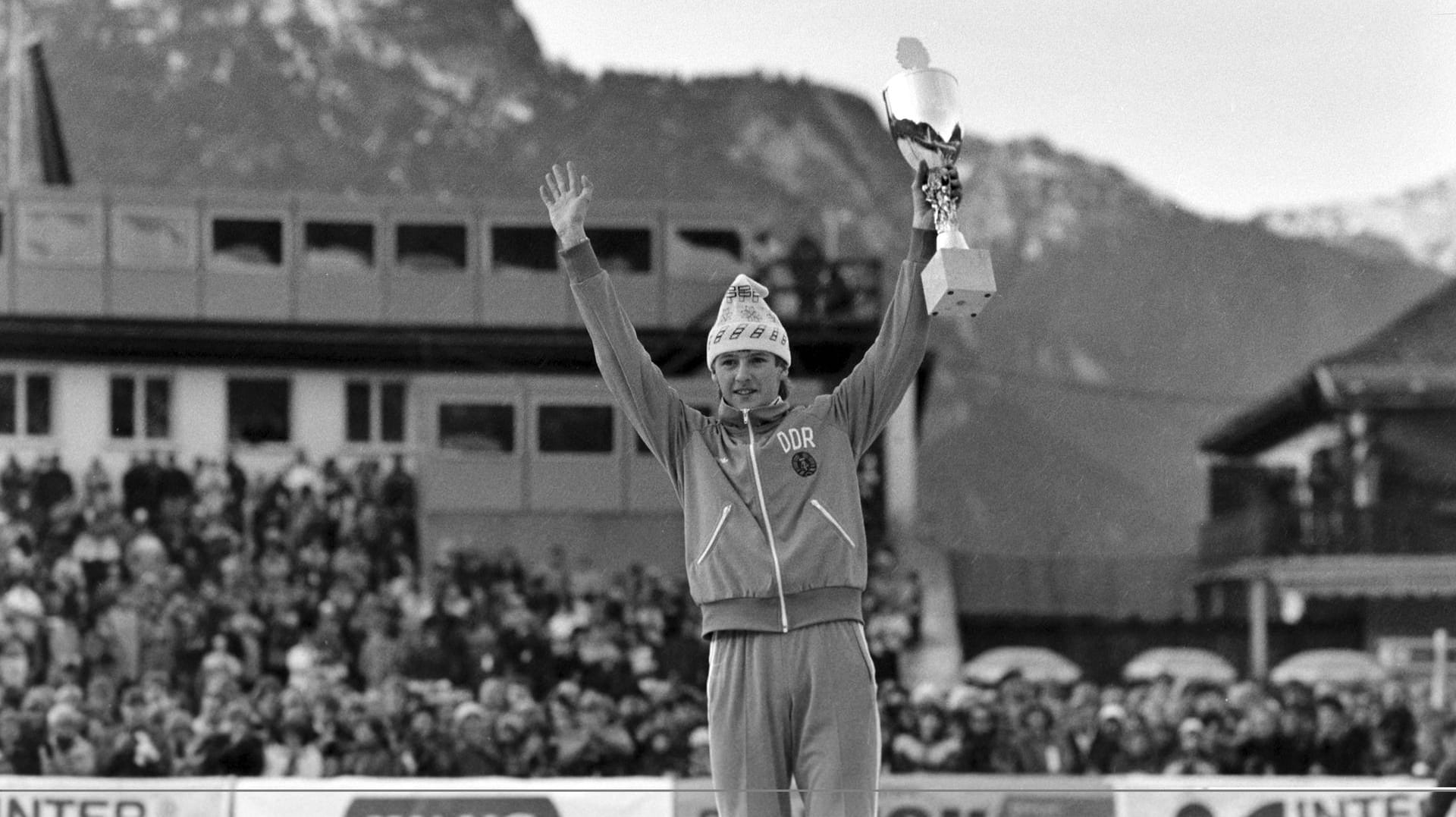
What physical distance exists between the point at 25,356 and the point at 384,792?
2467cm

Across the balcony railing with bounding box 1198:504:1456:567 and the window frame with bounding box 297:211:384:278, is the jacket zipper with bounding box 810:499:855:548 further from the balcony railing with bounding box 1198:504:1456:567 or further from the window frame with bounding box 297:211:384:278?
the window frame with bounding box 297:211:384:278

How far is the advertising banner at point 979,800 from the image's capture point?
5332mm

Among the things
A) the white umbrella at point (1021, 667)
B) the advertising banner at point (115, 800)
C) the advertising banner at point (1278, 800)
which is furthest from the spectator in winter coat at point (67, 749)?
the white umbrella at point (1021, 667)

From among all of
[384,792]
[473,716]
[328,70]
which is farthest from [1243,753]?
[328,70]

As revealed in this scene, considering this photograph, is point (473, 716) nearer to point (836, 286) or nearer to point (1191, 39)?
point (836, 286)

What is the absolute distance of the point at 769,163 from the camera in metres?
43.3

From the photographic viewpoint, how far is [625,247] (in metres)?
33.2

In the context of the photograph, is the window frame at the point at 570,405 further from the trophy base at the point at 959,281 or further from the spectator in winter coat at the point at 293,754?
the trophy base at the point at 959,281

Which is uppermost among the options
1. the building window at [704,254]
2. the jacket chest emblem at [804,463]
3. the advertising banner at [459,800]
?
the building window at [704,254]

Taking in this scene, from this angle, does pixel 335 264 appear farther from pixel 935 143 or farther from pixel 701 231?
pixel 935 143

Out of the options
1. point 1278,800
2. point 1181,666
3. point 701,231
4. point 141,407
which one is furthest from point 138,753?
point 701,231

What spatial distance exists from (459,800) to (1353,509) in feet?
89.0

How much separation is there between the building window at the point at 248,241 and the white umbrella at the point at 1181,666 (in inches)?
569

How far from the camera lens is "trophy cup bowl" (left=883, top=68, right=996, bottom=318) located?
493 cm
